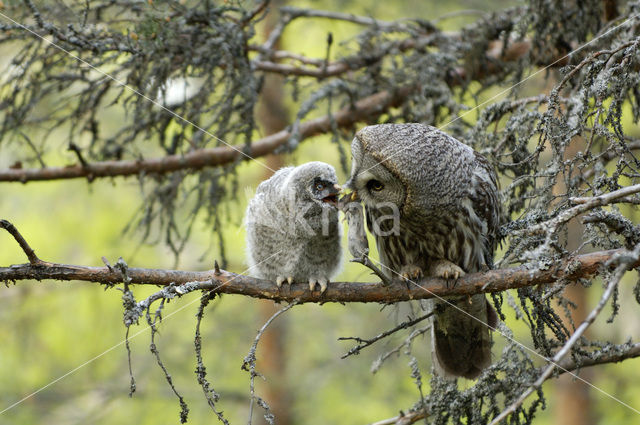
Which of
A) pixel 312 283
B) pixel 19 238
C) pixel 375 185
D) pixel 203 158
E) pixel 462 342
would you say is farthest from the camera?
pixel 203 158

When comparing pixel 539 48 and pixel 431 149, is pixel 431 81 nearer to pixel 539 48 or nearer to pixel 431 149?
pixel 539 48

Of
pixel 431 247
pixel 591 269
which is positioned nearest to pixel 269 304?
pixel 431 247

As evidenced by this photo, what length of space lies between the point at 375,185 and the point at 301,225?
21.9 inches

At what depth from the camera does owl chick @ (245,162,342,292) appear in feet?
13.0

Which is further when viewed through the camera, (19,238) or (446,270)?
(446,270)

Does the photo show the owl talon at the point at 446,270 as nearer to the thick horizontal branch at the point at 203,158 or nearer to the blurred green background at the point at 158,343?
the thick horizontal branch at the point at 203,158

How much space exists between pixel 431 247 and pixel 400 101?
6.29 ft

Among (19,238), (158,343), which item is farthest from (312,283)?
(158,343)

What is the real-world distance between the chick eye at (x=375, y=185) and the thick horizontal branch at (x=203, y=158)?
5.04ft

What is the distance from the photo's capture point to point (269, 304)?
888 centimetres

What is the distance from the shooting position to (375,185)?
3.81 meters

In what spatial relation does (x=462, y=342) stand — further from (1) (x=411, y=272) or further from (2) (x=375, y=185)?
(2) (x=375, y=185)

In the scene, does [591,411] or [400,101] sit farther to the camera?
[591,411]

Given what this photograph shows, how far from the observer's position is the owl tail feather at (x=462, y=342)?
4.39 metres
